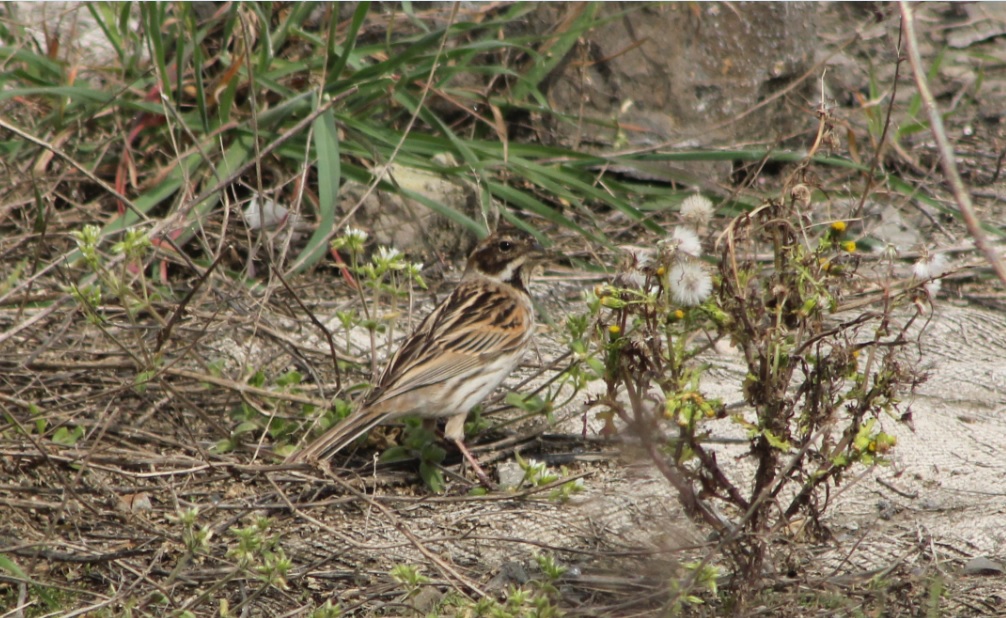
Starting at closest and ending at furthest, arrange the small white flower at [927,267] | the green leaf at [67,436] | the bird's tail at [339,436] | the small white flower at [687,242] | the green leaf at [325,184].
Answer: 1. the small white flower at [927,267]
2. the small white flower at [687,242]
3. the bird's tail at [339,436]
4. the green leaf at [67,436]
5. the green leaf at [325,184]

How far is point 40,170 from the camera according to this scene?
6461 mm

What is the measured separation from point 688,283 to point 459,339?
1989 mm

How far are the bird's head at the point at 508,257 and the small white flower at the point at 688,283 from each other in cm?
234

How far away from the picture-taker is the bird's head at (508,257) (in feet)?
19.1

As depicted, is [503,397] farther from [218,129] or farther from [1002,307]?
[1002,307]

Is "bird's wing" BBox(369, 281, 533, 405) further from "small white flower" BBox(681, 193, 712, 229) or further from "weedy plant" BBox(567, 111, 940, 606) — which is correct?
"small white flower" BBox(681, 193, 712, 229)

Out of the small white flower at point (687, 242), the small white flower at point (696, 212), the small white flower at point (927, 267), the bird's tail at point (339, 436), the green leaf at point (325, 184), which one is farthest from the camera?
the green leaf at point (325, 184)

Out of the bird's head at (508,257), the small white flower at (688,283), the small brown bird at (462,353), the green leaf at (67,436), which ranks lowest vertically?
the green leaf at (67,436)

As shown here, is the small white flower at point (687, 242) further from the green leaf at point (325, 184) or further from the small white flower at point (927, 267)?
the green leaf at point (325, 184)

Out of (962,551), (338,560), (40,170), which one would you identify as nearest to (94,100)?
(40,170)

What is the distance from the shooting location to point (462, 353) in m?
5.29

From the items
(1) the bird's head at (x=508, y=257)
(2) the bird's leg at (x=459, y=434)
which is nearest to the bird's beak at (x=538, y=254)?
(1) the bird's head at (x=508, y=257)

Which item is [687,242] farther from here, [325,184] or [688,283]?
[325,184]

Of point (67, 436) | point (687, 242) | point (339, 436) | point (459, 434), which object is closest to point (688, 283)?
point (687, 242)
